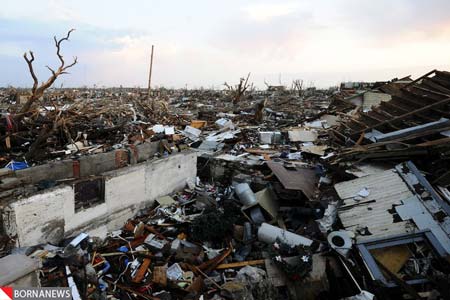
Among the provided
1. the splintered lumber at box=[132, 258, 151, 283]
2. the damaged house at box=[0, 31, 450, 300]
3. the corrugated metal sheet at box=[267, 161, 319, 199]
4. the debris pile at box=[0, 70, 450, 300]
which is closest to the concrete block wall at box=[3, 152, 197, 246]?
the damaged house at box=[0, 31, 450, 300]

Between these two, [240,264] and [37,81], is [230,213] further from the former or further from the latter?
[37,81]

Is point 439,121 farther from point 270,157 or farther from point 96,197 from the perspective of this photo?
point 96,197

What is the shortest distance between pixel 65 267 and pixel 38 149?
9.65ft

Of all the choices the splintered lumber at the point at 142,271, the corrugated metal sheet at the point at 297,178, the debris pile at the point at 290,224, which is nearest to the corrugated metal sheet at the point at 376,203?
the debris pile at the point at 290,224

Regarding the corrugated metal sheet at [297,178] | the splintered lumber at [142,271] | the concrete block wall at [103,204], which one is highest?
the corrugated metal sheet at [297,178]

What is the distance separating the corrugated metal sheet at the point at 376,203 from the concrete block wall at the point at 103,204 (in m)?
3.27

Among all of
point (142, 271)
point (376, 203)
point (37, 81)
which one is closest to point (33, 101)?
point (37, 81)

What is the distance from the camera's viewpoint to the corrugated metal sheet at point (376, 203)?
4.12 m

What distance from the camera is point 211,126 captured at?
1086 cm

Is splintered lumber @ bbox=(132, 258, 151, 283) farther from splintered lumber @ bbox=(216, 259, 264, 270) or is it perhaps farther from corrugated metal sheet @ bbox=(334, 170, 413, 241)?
corrugated metal sheet @ bbox=(334, 170, 413, 241)

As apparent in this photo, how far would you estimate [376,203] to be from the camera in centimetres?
452

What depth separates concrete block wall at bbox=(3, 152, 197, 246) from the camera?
151 inches

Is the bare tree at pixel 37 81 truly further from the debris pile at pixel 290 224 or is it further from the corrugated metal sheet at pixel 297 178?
the corrugated metal sheet at pixel 297 178

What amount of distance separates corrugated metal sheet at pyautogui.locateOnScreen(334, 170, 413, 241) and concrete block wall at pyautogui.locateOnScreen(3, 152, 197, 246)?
327cm
